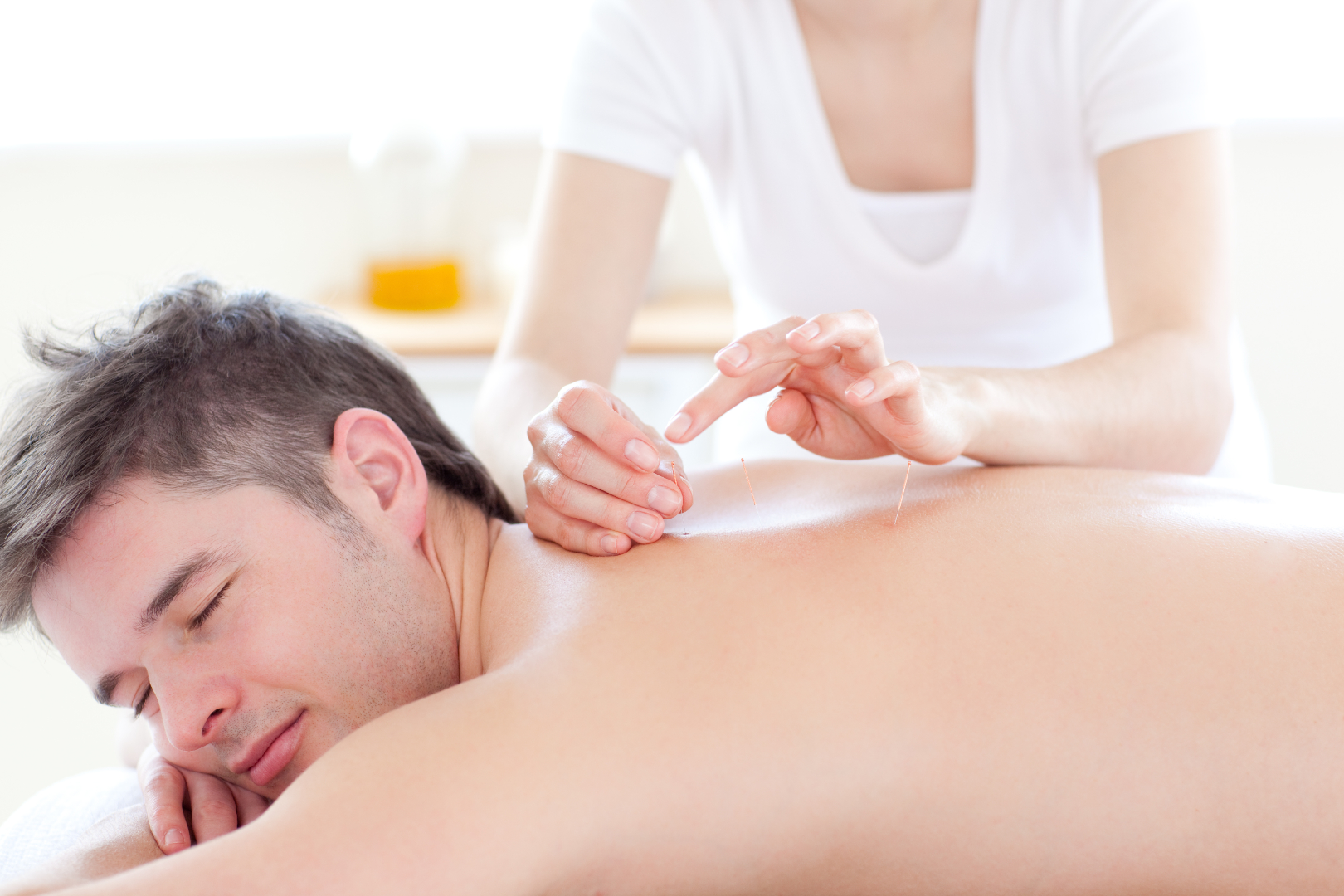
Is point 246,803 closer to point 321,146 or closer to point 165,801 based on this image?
point 165,801

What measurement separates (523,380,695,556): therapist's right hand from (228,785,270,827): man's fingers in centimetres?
43

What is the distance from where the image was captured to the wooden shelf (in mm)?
2688

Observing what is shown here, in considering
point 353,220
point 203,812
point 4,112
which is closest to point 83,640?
point 203,812

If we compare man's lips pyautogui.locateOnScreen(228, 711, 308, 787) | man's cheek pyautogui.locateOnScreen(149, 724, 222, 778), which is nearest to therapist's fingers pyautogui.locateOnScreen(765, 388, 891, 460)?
man's lips pyautogui.locateOnScreen(228, 711, 308, 787)

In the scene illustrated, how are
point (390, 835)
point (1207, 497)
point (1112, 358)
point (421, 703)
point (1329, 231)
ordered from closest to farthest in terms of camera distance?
point (390, 835) < point (421, 703) < point (1207, 497) < point (1112, 358) < point (1329, 231)

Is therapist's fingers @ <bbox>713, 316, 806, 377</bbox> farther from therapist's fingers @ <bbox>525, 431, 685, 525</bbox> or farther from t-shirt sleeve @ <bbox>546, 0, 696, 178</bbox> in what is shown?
t-shirt sleeve @ <bbox>546, 0, 696, 178</bbox>

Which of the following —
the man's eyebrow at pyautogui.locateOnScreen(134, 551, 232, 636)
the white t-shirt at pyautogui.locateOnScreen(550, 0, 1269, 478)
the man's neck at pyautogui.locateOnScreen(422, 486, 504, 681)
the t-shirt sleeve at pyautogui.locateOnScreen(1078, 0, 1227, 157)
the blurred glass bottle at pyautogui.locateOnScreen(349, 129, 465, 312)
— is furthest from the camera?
the blurred glass bottle at pyautogui.locateOnScreen(349, 129, 465, 312)

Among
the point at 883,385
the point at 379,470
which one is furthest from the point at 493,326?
the point at 883,385

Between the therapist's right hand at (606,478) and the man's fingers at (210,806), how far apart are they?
436 mm

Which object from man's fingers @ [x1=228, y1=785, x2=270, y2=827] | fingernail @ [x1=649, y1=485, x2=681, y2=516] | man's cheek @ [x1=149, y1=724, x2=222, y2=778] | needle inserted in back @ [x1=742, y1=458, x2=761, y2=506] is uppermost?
fingernail @ [x1=649, y1=485, x2=681, y2=516]

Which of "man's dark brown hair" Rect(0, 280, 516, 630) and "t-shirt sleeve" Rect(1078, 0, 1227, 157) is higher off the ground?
"t-shirt sleeve" Rect(1078, 0, 1227, 157)

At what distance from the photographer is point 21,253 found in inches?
126

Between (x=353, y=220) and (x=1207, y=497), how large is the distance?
269 cm

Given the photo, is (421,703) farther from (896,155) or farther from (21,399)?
(896,155)
